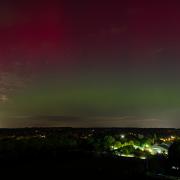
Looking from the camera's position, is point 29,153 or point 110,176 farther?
point 29,153

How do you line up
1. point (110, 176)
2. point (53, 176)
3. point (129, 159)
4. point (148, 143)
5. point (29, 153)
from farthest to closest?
point (148, 143)
point (29, 153)
point (129, 159)
point (53, 176)
point (110, 176)

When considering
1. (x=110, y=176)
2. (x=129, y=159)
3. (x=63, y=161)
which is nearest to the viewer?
(x=110, y=176)

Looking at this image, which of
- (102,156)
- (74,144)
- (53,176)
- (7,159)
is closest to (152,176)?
(53,176)

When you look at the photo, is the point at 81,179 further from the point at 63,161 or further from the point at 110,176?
the point at 63,161

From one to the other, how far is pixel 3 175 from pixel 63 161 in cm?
1459

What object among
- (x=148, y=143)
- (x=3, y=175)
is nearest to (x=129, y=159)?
(x=3, y=175)

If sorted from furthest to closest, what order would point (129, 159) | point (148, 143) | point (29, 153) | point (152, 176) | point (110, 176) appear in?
point (148, 143)
point (29, 153)
point (129, 159)
point (110, 176)
point (152, 176)

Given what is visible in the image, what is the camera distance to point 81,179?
39.2m

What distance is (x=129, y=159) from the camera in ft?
172

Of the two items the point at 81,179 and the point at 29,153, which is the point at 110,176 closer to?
the point at 81,179

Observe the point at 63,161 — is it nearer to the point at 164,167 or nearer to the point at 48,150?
the point at 48,150

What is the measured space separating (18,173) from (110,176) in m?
14.8

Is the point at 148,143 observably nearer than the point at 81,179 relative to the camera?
No

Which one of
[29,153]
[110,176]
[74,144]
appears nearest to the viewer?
[110,176]
